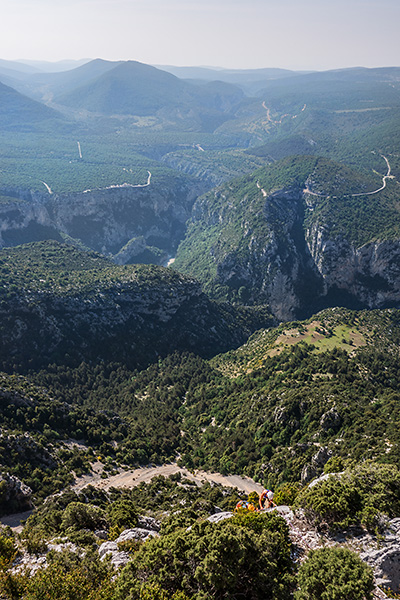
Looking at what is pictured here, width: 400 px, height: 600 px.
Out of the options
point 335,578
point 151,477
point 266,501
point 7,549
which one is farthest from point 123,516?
point 151,477

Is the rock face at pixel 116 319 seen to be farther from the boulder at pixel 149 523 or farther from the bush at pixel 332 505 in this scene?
the bush at pixel 332 505

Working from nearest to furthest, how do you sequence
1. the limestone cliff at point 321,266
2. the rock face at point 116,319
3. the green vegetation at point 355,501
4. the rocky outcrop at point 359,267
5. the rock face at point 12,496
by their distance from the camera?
1. the green vegetation at point 355,501
2. the rock face at point 12,496
3. the rock face at point 116,319
4. the rocky outcrop at point 359,267
5. the limestone cliff at point 321,266

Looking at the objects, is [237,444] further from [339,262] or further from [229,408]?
[339,262]

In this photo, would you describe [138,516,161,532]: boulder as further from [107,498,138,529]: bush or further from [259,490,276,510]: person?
[259,490,276,510]: person

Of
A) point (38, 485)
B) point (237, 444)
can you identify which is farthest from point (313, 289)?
point (38, 485)

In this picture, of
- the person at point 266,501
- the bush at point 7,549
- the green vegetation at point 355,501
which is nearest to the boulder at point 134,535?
the bush at point 7,549

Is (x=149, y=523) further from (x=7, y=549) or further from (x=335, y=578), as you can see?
(x=335, y=578)
